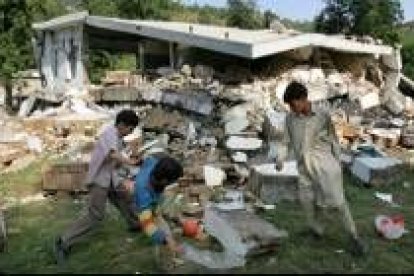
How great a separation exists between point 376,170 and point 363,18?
27785 mm

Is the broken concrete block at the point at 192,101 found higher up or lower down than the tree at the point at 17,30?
lower down

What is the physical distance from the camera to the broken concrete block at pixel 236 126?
1495cm

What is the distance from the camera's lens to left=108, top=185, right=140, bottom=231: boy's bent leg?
30.0ft

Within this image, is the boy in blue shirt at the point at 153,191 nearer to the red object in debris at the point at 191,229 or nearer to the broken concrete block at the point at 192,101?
the red object in debris at the point at 191,229

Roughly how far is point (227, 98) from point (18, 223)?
19.6ft

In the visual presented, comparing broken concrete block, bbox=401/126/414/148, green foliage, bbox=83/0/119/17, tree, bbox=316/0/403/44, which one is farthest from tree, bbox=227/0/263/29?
broken concrete block, bbox=401/126/414/148

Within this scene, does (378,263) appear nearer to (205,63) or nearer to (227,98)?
A: (227,98)

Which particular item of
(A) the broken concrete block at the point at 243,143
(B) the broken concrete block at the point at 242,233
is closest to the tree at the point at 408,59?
(A) the broken concrete block at the point at 243,143

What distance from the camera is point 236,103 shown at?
16.1 metres

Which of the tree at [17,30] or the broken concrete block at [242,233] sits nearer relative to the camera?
the broken concrete block at [242,233]

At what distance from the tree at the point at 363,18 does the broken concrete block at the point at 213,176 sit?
26591 mm

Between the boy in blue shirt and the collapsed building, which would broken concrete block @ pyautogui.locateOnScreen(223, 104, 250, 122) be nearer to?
the collapsed building

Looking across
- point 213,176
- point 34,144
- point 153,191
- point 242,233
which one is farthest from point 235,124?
point 153,191

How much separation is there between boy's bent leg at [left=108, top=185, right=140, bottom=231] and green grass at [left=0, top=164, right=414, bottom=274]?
16cm
